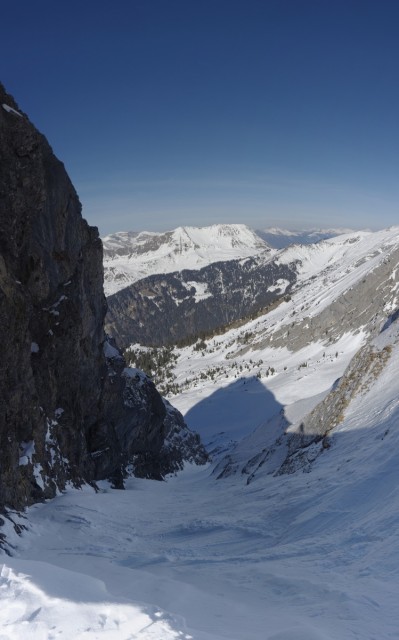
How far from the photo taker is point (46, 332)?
87.0 ft

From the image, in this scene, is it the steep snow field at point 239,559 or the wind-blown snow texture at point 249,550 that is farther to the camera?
the wind-blown snow texture at point 249,550

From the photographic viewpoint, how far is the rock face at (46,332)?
20.4 meters

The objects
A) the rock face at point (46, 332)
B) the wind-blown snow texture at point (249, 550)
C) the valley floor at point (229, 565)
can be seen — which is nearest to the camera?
the valley floor at point (229, 565)

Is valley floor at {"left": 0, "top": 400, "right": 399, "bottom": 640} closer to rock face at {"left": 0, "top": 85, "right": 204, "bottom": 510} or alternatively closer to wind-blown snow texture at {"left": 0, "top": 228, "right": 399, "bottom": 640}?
wind-blown snow texture at {"left": 0, "top": 228, "right": 399, "bottom": 640}

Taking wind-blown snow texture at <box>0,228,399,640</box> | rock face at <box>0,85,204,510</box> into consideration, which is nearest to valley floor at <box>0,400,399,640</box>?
wind-blown snow texture at <box>0,228,399,640</box>

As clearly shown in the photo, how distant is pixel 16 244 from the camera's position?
22547 millimetres

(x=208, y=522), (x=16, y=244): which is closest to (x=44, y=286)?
(x=16, y=244)

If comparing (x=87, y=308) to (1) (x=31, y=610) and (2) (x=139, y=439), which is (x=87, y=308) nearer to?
(2) (x=139, y=439)

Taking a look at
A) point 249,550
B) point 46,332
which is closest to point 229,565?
point 249,550

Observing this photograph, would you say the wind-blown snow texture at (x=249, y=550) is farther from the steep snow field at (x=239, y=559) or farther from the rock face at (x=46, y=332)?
the rock face at (x=46, y=332)

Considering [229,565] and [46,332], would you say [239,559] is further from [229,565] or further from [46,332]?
[46,332]

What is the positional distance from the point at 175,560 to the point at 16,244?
1689 centimetres

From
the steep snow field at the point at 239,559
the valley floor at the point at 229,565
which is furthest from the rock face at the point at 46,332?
the valley floor at the point at 229,565

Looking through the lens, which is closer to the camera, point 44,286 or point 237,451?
point 44,286
